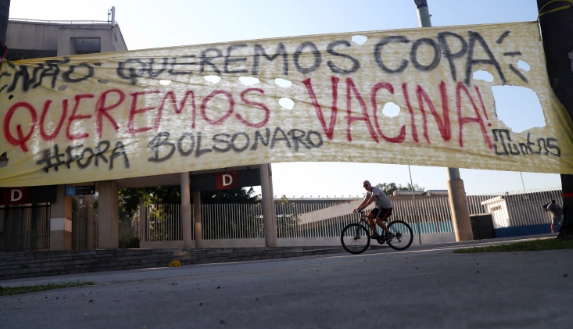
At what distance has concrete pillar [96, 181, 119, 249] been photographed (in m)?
22.4

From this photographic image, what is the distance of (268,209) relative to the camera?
75.8 ft

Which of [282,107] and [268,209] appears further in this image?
[268,209]

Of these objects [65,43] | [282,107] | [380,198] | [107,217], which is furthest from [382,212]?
[65,43]

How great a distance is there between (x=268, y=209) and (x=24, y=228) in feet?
35.8

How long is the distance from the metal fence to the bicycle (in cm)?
1375

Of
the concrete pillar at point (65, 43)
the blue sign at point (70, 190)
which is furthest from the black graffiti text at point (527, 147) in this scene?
the concrete pillar at point (65, 43)

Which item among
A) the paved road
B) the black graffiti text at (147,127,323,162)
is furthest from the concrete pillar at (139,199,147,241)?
the paved road

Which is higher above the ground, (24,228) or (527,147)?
(24,228)

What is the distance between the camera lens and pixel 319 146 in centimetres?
770

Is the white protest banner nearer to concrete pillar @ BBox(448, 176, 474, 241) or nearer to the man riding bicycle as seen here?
the man riding bicycle

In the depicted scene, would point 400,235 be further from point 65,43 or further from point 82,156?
point 65,43

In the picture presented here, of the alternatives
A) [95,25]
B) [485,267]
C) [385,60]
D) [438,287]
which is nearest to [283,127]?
[385,60]

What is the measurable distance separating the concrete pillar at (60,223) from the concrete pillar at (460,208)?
53.7 ft

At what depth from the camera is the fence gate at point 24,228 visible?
A: 2127 cm
